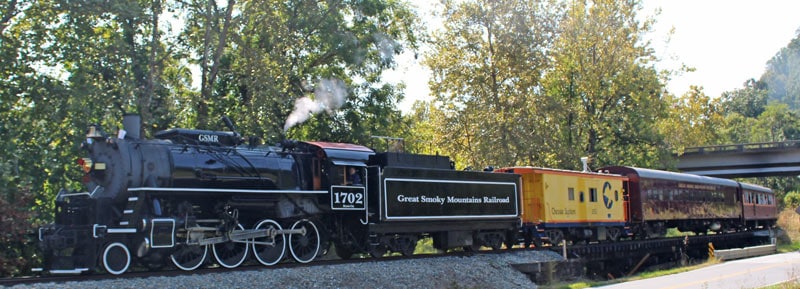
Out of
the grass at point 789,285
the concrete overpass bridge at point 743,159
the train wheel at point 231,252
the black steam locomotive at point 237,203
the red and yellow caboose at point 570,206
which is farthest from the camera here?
the concrete overpass bridge at point 743,159

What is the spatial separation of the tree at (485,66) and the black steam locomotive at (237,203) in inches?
487

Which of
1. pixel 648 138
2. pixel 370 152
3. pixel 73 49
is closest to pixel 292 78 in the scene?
pixel 73 49

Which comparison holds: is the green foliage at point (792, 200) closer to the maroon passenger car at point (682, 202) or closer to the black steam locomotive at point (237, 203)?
the maroon passenger car at point (682, 202)

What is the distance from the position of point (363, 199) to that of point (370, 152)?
4.68 ft

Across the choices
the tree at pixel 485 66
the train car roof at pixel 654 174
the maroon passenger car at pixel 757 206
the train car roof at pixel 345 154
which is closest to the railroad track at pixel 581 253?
the maroon passenger car at pixel 757 206

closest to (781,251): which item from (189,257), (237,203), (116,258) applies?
(237,203)

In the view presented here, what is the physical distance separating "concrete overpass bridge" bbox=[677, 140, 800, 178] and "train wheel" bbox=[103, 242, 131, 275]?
41.8m

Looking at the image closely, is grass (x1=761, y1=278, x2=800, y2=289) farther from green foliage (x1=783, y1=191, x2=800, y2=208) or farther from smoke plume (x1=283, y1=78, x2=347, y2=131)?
green foliage (x1=783, y1=191, x2=800, y2=208)

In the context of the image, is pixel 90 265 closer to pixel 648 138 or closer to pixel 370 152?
pixel 370 152

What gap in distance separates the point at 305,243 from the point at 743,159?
42.3 meters

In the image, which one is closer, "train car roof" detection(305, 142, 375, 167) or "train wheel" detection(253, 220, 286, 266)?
"train wheel" detection(253, 220, 286, 266)

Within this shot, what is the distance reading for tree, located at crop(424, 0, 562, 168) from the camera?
2989cm

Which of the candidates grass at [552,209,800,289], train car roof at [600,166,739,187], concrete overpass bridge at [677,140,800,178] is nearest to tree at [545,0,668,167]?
grass at [552,209,800,289]

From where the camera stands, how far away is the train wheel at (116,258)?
11820mm
